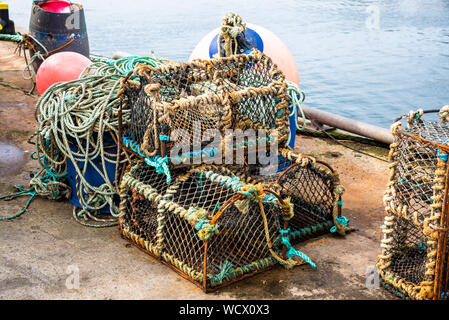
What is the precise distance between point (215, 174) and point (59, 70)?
100.0 inches

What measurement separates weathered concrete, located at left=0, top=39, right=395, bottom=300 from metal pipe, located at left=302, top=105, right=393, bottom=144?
108 cm

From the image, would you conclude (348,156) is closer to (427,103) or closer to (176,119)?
(176,119)

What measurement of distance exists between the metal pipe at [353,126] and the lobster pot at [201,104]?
1.88 metres

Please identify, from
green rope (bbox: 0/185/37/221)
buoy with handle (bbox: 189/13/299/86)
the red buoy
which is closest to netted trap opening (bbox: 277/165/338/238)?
buoy with handle (bbox: 189/13/299/86)

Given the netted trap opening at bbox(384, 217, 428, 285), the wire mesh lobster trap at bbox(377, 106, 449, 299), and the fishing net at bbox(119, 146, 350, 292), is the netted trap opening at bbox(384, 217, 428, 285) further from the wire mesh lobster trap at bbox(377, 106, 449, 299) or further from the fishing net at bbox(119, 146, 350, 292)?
the fishing net at bbox(119, 146, 350, 292)

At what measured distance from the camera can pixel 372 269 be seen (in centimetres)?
332

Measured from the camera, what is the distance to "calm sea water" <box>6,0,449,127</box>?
14.0m

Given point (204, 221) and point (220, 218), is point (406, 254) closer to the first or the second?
point (220, 218)

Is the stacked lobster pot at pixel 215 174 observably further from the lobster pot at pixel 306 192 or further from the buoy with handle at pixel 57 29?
the buoy with handle at pixel 57 29

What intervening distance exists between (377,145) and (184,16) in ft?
56.9

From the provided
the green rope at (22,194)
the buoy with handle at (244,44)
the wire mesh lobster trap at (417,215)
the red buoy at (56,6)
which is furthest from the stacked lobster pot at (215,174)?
the red buoy at (56,6)

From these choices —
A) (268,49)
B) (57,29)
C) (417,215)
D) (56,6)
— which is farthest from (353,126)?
(56,6)

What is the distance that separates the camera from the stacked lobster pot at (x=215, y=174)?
3238 mm
